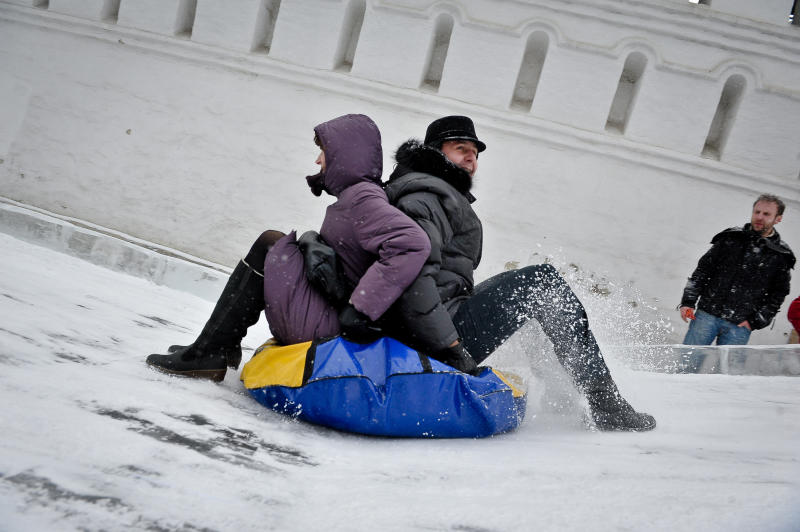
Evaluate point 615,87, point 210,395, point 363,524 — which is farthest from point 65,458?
point 615,87

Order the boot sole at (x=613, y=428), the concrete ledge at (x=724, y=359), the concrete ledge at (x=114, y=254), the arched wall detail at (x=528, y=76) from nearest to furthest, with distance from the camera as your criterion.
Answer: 1. the boot sole at (x=613, y=428)
2. the concrete ledge at (x=724, y=359)
3. the concrete ledge at (x=114, y=254)
4. the arched wall detail at (x=528, y=76)

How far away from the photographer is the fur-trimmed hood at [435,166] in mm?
2129

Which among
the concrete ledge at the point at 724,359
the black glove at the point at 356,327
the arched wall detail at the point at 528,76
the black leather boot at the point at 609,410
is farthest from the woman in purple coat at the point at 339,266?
the arched wall detail at the point at 528,76

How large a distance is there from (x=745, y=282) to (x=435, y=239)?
361cm

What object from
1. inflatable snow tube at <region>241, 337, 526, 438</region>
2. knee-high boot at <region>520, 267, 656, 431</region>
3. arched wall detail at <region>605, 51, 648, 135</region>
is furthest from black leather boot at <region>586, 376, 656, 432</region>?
arched wall detail at <region>605, 51, 648, 135</region>

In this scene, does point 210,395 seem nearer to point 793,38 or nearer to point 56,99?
point 793,38

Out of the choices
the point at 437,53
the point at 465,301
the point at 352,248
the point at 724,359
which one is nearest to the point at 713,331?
the point at 724,359

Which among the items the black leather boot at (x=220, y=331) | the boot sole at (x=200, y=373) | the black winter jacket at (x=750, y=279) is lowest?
the boot sole at (x=200, y=373)

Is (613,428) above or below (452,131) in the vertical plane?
below

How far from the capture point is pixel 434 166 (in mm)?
2139

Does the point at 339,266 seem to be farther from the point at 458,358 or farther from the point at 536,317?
the point at 536,317

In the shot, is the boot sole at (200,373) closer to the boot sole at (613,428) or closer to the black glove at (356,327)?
the black glove at (356,327)

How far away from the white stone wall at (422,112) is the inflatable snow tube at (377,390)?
5.71 metres

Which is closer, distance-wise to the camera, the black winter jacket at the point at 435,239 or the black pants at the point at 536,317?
the black winter jacket at the point at 435,239
